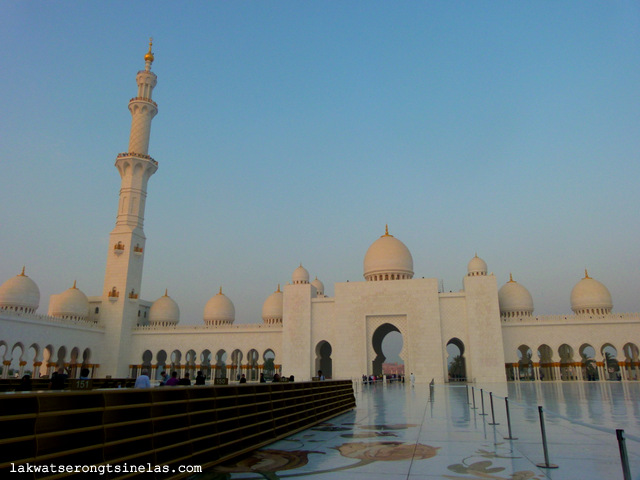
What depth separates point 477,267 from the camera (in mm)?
29984

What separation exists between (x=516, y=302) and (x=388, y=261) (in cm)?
885

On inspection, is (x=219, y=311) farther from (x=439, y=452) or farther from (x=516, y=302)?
(x=439, y=452)

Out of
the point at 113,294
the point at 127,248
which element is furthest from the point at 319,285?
the point at 113,294

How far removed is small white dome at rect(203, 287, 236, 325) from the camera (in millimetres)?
33781

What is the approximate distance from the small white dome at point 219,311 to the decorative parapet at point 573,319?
19.2 metres

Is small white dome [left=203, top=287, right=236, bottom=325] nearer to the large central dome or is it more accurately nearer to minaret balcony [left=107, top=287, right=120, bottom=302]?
minaret balcony [left=107, top=287, right=120, bottom=302]

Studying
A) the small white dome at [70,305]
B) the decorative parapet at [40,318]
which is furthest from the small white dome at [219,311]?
the small white dome at [70,305]

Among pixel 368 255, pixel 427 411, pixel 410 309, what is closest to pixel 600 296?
pixel 410 309

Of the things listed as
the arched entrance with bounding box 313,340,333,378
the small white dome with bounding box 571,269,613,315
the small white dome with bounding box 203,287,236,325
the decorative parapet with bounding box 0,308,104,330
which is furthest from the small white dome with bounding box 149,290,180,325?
the small white dome with bounding box 571,269,613,315

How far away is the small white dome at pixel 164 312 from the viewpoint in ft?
109

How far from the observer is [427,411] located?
9.05 meters

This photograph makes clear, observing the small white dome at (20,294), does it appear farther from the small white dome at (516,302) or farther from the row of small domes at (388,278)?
the small white dome at (516,302)

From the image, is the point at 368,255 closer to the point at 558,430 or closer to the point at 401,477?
the point at 558,430

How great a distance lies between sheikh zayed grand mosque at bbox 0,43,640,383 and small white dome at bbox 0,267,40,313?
2.6 inches
